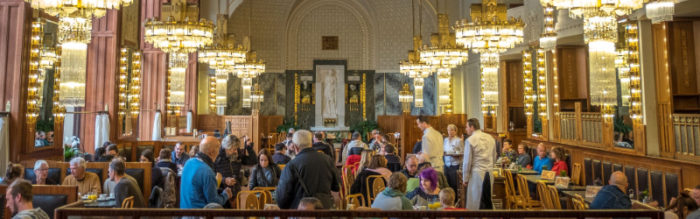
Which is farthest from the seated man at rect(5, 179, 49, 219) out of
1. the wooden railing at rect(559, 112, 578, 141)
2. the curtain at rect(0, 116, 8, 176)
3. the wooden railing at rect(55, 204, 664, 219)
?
the wooden railing at rect(559, 112, 578, 141)

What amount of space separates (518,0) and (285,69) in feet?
39.9

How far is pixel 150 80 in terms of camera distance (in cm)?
1717

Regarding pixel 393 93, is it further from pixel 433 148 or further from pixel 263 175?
pixel 263 175

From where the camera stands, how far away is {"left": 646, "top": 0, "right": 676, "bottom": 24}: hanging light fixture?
504 cm

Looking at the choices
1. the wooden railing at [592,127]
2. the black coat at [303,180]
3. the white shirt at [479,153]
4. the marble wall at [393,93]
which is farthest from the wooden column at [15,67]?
the marble wall at [393,93]

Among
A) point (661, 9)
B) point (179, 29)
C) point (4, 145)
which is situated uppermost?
point (179, 29)

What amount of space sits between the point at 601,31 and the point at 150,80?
15308 millimetres

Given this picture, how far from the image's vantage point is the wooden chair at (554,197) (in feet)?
21.4

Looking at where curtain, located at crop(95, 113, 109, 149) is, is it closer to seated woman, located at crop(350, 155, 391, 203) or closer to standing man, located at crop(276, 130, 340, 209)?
seated woman, located at crop(350, 155, 391, 203)

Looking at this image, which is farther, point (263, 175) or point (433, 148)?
point (433, 148)

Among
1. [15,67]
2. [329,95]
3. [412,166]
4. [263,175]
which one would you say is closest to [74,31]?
[263,175]

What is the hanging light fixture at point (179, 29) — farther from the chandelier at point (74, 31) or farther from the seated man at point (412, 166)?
the seated man at point (412, 166)

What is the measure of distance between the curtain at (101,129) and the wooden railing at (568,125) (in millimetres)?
12346

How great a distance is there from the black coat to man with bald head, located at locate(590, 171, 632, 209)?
3030 mm
